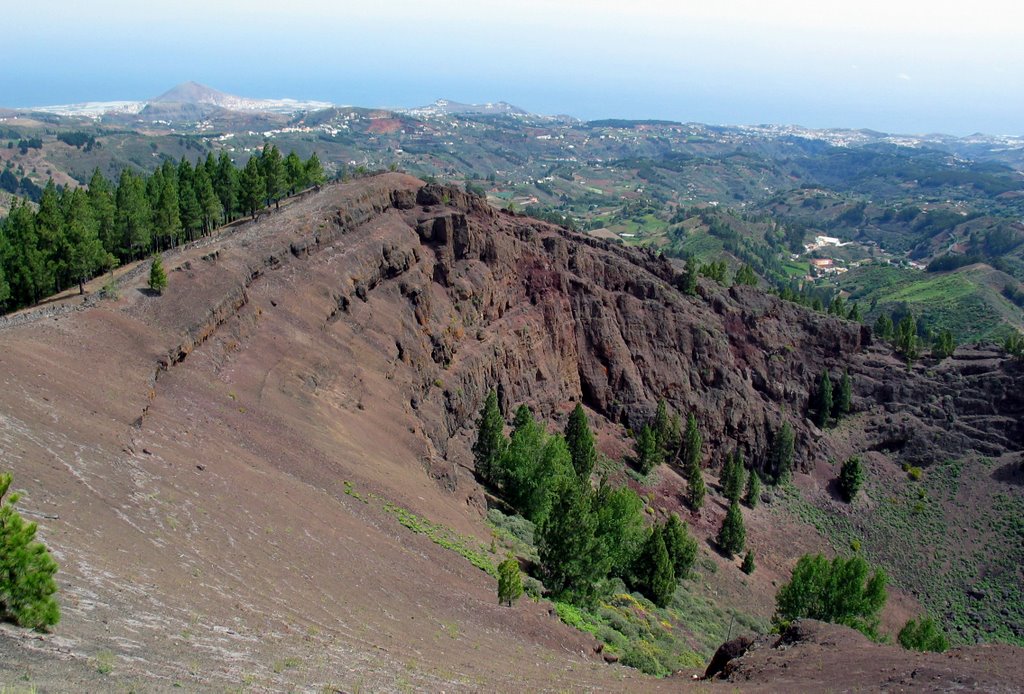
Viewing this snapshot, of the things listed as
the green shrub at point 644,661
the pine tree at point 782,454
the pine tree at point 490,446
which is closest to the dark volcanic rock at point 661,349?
the pine tree at point 782,454

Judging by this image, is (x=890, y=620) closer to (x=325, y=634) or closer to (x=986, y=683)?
(x=986, y=683)

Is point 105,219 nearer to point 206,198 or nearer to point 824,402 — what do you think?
point 206,198

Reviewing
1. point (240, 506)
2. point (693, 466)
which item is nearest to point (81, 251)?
point (240, 506)

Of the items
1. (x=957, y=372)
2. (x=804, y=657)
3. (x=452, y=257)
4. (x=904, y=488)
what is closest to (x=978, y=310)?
(x=957, y=372)

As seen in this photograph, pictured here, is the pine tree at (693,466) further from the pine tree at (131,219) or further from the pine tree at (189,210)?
the pine tree at (131,219)

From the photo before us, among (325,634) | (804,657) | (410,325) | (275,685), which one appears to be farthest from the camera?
(410,325)
